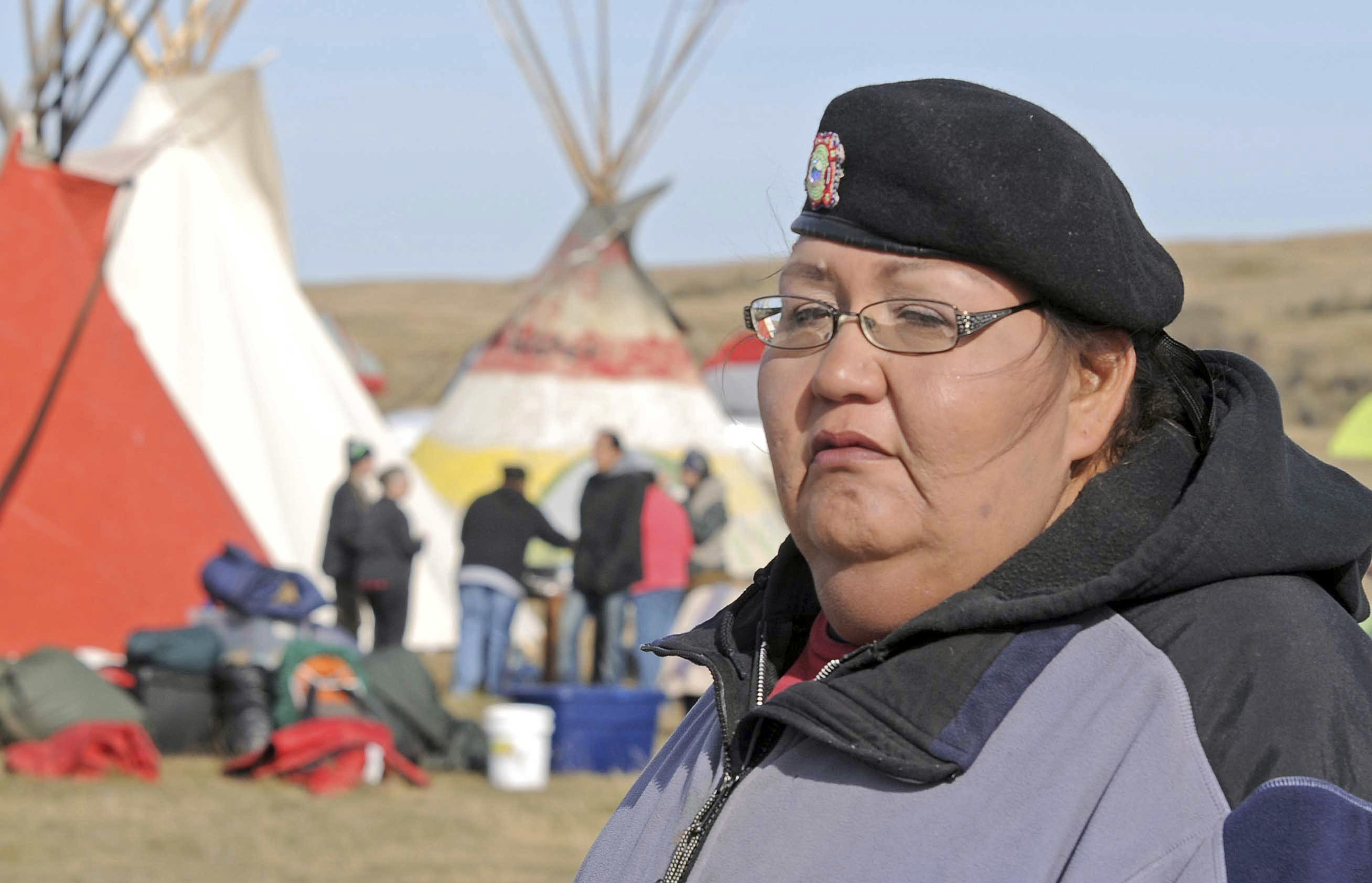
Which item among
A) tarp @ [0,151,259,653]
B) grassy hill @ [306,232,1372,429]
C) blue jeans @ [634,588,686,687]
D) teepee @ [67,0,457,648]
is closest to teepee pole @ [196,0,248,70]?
teepee @ [67,0,457,648]

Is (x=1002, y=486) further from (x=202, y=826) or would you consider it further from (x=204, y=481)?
(x=204, y=481)

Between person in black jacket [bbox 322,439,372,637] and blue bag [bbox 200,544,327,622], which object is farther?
person in black jacket [bbox 322,439,372,637]

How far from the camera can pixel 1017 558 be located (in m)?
1.23

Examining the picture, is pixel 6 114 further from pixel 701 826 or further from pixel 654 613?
pixel 701 826

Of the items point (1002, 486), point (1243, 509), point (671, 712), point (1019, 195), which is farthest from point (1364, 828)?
point (671, 712)

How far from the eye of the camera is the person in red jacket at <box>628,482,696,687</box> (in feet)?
27.0

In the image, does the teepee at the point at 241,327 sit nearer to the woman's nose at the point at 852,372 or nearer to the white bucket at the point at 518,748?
the white bucket at the point at 518,748

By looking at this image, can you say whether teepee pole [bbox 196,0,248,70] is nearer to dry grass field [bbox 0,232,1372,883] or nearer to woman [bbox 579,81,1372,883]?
dry grass field [bbox 0,232,1372,883]

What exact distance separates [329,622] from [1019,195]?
8.58 m

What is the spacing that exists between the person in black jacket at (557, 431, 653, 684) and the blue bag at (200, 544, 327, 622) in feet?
5.16

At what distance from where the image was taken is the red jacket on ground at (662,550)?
823cm

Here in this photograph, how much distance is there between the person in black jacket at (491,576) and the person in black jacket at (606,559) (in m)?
0.22

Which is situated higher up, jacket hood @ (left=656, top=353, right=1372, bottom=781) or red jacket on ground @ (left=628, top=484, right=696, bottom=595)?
jacket hood @ (left=656, top=353, right=1372, bottom=781)

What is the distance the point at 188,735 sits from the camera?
22.4 feet
